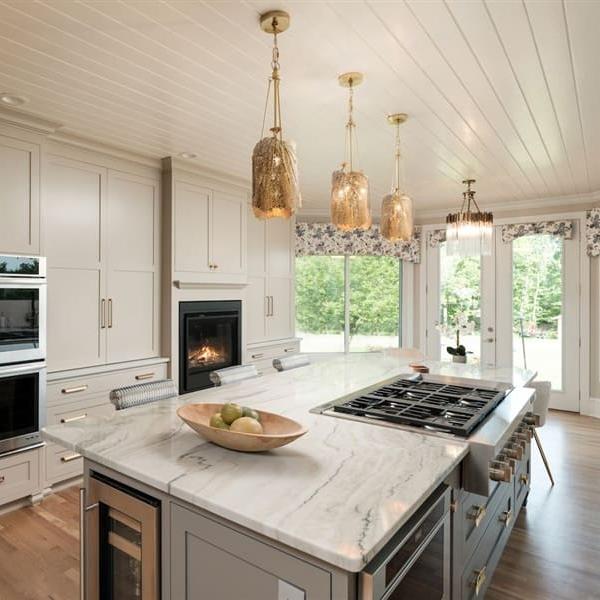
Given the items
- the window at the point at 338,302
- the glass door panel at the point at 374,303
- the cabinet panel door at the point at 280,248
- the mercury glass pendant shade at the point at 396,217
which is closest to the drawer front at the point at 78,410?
the mercury glass pendant shade at the point at 396,217

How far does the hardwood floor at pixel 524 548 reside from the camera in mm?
2088

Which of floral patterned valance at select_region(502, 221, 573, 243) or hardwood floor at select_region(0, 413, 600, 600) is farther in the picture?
floral patterned valance at select_region(502, 221, 573, 243)

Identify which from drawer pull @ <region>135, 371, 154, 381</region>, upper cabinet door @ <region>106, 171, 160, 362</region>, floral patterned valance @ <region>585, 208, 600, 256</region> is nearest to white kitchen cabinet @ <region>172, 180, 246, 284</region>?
upper cabinet door @ <region>106, 171, 160, 362</region>

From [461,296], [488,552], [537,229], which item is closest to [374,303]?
[461,296]

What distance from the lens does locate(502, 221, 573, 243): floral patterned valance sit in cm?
503

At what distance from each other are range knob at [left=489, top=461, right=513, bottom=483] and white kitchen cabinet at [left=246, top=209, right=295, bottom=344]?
10.7ft

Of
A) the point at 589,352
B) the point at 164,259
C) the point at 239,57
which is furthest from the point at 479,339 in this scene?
the point at 239,57

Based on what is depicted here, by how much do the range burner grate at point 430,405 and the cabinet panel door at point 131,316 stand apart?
2130mm

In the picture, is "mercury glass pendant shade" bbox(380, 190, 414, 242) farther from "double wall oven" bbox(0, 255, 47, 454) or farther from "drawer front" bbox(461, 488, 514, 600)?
"double wall oven" bbox(0, 255, 47, 454)

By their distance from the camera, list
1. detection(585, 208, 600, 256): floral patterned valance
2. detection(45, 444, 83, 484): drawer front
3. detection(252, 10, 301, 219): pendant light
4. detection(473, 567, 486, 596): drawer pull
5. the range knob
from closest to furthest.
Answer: the range knob → detection(252, 10, 301, 219): pendant light → detection(473, 567, 486, 596): drawer pull → detection(45, 444, 83, 484): drawer front → detection(585, 208, 600, 256): floral patterned valance

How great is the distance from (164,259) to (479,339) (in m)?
3.97

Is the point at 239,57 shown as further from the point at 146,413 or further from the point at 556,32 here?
the point at 146,413

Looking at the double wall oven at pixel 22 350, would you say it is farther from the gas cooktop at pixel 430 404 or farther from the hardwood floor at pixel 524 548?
the gas cooktop at pixel 430 404

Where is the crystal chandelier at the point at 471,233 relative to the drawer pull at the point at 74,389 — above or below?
above
